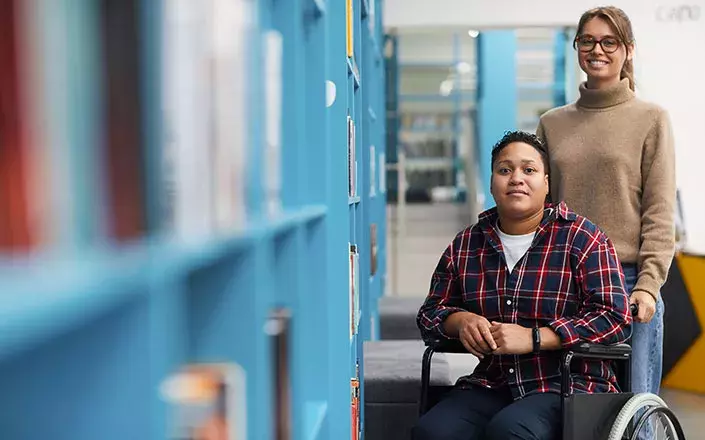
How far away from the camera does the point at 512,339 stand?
237 centimetres

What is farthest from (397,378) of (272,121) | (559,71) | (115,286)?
(559,71)

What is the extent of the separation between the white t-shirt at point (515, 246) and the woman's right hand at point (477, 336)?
18 centimetres

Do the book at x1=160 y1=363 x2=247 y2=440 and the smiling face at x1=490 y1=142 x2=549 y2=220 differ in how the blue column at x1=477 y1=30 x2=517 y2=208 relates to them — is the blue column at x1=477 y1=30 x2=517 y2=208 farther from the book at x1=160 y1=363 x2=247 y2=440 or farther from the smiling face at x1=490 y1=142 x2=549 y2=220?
the book at x1=160 y1=363 x2=247 y2=440

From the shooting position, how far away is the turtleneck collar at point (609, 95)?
105 inches

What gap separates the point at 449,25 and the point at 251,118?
579 centimetres

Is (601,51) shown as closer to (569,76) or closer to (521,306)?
(521,306)

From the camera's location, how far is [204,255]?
0.76 m

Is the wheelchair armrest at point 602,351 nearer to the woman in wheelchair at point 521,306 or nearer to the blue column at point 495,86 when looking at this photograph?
the woman in wheelchair at point 521,306

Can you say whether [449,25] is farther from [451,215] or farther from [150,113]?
[150,113]

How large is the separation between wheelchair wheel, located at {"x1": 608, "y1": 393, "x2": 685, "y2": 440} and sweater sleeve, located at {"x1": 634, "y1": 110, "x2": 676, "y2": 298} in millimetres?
332

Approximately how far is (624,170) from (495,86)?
469 cm

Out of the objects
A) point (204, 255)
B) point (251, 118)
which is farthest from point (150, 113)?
point (251, 118)

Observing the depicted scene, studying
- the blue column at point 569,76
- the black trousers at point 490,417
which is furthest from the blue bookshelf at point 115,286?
the blue column at point 569,76

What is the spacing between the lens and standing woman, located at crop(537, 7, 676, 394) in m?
2.57
